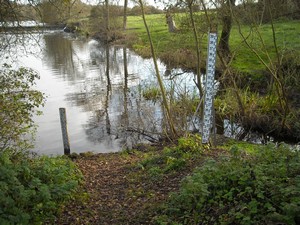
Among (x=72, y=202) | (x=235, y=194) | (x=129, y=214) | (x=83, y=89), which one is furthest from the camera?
(x=83, y=89)

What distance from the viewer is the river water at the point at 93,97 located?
12.3 metres

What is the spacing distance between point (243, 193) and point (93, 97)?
14973 mm

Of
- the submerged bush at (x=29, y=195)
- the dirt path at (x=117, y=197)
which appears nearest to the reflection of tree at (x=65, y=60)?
the dirt path at (x=117, y=197)

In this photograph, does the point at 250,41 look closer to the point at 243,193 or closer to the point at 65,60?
the point at 243,193

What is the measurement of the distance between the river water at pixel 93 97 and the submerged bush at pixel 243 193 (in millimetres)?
6210

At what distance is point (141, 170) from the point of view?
7918mm

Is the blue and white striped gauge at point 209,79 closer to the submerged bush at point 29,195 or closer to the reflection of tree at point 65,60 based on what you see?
the submerged bush at point 29,195

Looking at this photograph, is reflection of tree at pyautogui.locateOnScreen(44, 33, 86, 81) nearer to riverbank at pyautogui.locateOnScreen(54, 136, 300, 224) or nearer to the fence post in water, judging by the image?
the fence post in water

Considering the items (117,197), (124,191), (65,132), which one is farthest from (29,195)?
(65,132)

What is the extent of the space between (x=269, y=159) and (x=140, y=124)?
8.38 meters

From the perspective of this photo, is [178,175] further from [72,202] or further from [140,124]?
[140,124]

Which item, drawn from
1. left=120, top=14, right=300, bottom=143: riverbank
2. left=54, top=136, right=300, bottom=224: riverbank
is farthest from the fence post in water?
left=120, top=14, right=300, bottom=143: riverbank

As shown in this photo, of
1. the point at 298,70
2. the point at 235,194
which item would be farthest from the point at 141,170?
the point at 298,70

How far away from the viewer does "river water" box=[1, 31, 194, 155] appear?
12.3 m
